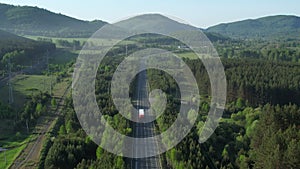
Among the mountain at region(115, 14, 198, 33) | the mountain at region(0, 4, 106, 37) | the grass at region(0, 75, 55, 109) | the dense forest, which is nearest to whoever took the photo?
the dense forest

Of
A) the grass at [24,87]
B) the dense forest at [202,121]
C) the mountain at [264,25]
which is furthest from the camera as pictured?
the mountain at [264,25]

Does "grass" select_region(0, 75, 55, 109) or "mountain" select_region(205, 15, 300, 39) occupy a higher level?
"mountain" select_region(205, 15, 300, 39)

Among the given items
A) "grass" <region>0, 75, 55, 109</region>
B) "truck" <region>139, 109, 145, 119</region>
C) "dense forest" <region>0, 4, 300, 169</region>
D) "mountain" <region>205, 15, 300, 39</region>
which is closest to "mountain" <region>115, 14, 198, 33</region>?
"dense forest" <region>0, 4, 300, 169</region>

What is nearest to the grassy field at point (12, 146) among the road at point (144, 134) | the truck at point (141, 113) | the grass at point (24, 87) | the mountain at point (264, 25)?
the road at point (144, 134)

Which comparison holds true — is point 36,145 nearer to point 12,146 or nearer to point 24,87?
point 12,146

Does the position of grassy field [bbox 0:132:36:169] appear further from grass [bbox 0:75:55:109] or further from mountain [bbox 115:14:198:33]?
mountain [bbox 115:14:198:33]

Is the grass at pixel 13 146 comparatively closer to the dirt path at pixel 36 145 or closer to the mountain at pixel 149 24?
the dirt path at pixel 36 145

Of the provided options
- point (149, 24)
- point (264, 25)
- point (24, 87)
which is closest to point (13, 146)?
point (24, 87)
